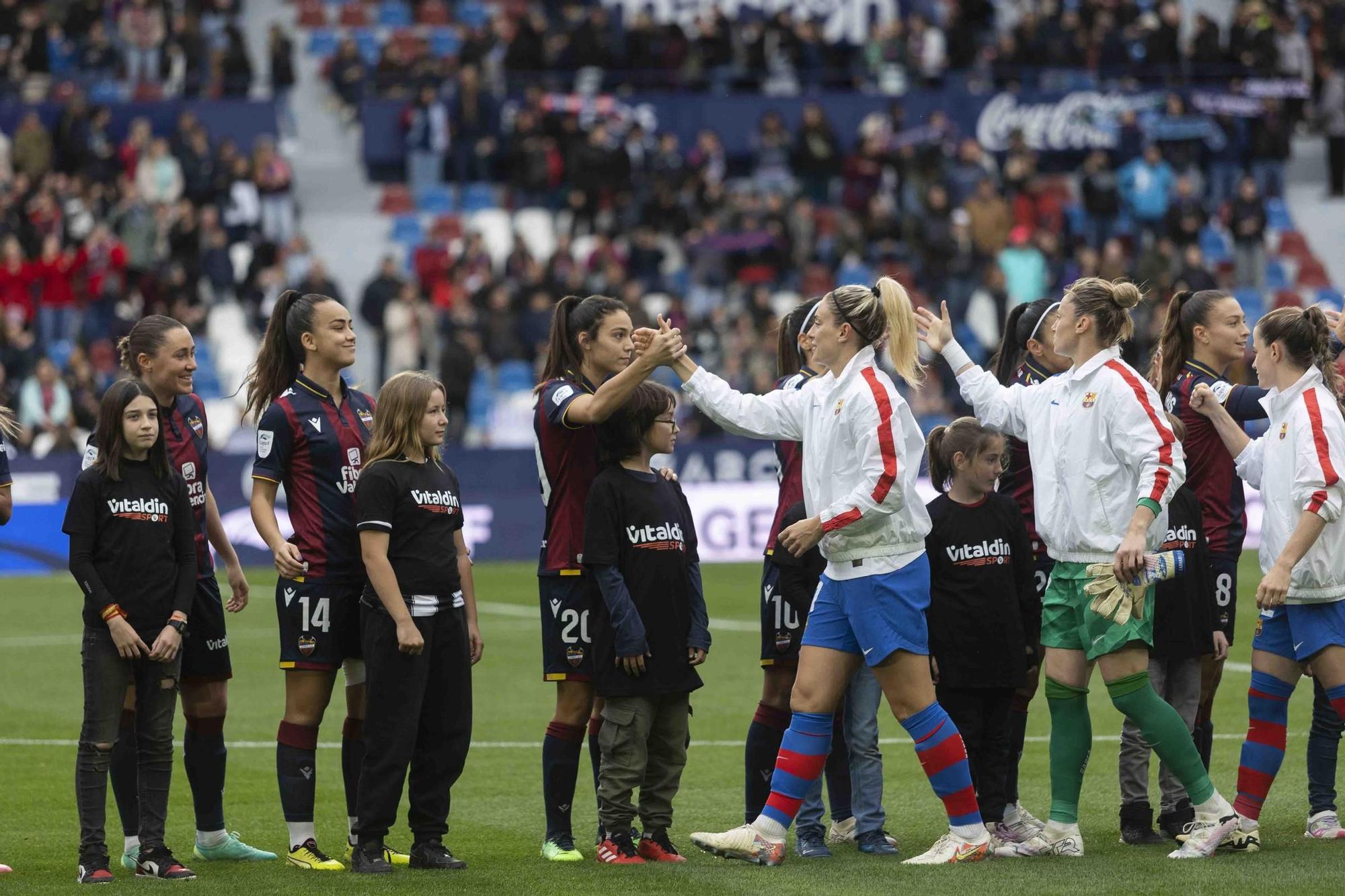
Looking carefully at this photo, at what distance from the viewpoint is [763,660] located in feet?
26.2

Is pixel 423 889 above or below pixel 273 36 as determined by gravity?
below

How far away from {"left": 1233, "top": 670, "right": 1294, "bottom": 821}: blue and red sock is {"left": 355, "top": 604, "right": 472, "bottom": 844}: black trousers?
317cm

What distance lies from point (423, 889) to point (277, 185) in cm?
2203

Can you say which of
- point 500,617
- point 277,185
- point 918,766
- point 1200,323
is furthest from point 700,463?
point 1200,323

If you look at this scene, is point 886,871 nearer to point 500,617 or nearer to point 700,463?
point 500,617

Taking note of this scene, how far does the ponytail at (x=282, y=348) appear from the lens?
7793 millimetres

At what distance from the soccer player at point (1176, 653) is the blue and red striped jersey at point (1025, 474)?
2.03ft

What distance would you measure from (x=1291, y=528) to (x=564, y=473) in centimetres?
293

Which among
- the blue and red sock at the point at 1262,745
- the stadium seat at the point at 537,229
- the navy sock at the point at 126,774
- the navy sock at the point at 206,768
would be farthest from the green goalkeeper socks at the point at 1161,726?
the stadium seat at the point at 537,229

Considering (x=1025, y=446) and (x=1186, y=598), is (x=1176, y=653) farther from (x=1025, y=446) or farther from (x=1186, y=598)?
(x=1025, y=446)

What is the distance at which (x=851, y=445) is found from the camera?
7.25 meters

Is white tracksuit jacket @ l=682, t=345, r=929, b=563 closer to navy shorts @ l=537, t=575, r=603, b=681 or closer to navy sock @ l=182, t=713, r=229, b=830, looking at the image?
navy shorts @ l=537, t=575, r=603, b=681

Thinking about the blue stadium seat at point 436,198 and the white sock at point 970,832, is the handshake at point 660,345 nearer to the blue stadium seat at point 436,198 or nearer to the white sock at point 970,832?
the white sock at point 970,832

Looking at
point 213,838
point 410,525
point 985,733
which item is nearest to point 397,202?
point 213,838
